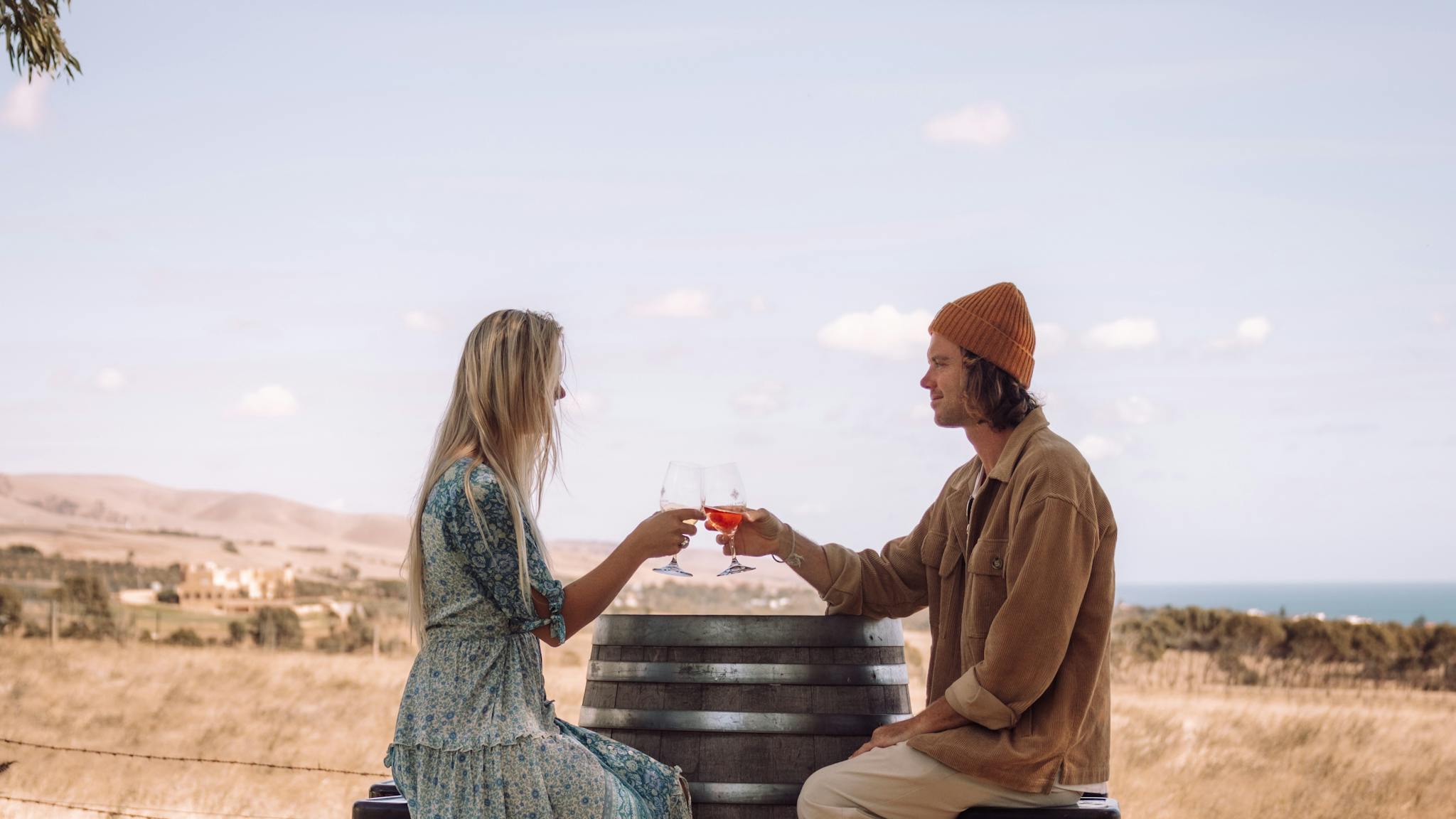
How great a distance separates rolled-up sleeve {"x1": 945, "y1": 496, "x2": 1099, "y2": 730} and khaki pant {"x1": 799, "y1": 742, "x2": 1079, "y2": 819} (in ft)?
0.54

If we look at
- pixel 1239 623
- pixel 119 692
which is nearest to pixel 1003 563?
pixel 119 692

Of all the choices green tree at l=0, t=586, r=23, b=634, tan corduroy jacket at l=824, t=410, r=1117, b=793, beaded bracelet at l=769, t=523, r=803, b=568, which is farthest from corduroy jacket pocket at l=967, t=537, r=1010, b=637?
green tree at l=0, t=586, r=23, b=634

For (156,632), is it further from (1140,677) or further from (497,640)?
(497,640)

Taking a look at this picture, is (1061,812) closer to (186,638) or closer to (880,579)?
(880,579)

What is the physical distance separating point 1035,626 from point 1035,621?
0.5 inches

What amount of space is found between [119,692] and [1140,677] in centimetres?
1198

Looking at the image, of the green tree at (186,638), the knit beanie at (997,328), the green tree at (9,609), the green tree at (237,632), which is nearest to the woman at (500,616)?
the knit beanie at (997,328)

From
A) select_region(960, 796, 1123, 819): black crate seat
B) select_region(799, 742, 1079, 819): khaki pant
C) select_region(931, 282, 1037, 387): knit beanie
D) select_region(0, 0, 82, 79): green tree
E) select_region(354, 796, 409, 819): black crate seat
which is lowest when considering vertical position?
select_region(354, 796, 409, 819): black crate seat

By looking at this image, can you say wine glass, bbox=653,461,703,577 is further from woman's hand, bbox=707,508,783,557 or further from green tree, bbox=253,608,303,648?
green tree, bbox=253,608,303,648

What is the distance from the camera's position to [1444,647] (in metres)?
19.4

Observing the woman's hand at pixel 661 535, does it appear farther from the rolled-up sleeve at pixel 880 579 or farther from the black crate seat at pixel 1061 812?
the black crate seat at pixel 1061 812

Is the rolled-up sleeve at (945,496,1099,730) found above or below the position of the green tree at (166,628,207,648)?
above

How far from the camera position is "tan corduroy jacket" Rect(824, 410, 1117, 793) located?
128 inches

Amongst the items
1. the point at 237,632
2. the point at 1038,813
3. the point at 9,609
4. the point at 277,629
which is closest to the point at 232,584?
the point at 277,629
